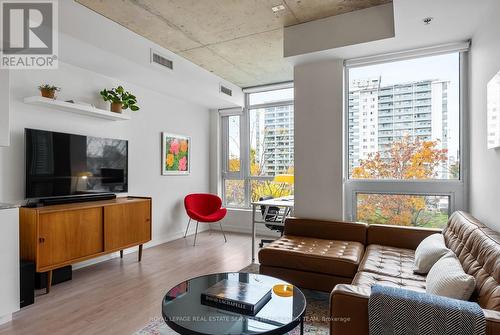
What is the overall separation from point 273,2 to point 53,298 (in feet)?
11.8

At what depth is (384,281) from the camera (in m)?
2.05

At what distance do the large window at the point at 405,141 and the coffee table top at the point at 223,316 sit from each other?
2205 mm

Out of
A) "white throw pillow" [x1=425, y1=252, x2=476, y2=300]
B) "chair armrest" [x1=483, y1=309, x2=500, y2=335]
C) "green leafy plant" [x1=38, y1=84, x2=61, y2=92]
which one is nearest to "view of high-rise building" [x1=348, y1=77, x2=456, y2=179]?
"white throw pillow" [x1=425, y1=252, x2=476, y2=300]

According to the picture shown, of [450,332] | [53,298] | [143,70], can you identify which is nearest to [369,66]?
[143,70]

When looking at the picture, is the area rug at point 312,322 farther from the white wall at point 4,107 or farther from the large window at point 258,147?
the large window at point 258,147

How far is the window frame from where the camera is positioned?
3.12 m

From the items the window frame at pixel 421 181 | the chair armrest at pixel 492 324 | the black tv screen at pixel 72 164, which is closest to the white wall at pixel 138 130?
the black tv screen at pixel 72 164

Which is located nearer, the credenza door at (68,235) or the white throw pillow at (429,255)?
the white throw pillow at (429,255)

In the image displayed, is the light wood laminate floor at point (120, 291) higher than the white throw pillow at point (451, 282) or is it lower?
lower

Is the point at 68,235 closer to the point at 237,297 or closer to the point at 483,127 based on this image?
the point at 237,297

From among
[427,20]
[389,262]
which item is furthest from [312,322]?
[427,20]

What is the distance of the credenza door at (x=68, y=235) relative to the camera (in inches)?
106

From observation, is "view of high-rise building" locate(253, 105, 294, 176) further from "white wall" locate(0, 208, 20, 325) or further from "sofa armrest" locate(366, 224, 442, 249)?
"white wall" locate(0, 208, 20, 325)

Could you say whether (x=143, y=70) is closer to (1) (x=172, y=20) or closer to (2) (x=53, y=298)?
(1) (x=172, y=20)
